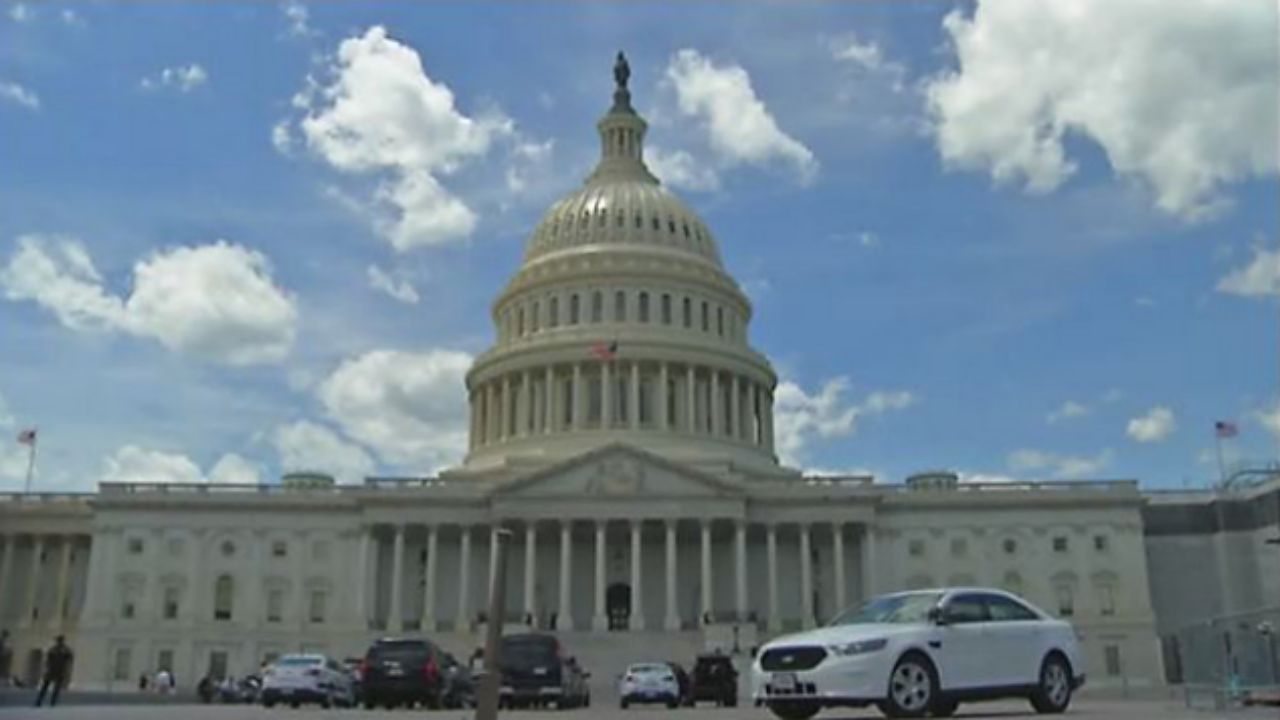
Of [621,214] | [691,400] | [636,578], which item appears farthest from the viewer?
[621,214]

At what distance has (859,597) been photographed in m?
89.6

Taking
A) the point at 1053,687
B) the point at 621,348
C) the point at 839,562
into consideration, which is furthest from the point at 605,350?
the point at 1053,687

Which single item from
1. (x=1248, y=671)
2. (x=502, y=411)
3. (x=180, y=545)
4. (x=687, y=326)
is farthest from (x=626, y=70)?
(x=1248, y=671)

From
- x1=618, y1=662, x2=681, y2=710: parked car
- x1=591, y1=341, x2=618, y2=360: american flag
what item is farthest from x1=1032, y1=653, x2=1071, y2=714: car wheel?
x1=591, y1=341, x2=618, y2=360: american flag

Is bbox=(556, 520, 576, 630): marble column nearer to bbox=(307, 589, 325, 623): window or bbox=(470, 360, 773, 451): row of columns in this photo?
bbox=(470, 360, 773, 451): row of columns

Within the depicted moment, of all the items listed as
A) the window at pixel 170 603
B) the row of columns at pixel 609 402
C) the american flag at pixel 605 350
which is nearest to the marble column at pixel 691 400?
the row of columns at pixel 609 402

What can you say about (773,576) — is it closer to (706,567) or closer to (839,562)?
(839,562)

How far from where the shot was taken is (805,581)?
8625cm

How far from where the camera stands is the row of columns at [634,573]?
3317 inches

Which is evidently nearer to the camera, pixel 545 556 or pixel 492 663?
pixel 492 663

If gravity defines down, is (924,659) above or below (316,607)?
below

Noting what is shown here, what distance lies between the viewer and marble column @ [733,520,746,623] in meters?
84.6

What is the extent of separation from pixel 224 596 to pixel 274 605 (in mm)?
3377

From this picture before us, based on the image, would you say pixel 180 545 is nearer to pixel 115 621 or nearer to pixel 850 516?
pixel 115 621
